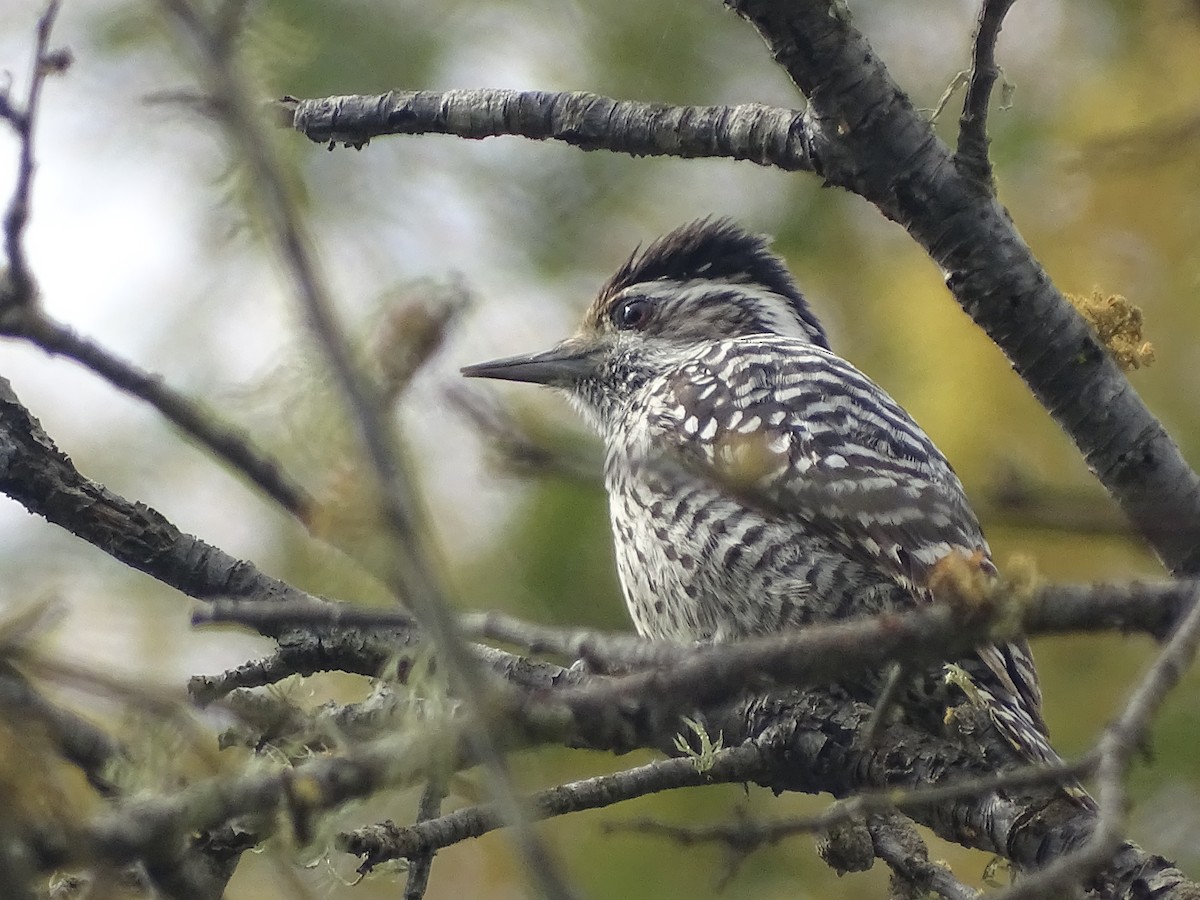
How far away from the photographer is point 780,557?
4035 mm

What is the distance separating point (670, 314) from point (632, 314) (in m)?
0.15

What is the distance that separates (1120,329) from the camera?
3.24 metres

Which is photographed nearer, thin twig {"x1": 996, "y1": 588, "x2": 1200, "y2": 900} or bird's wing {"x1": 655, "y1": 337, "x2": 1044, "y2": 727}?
thin twig {"x1": 996, "y1": 588, "x2": 1200, "y2": 900}

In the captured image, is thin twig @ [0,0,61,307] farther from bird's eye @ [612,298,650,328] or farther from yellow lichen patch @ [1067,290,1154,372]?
bird's eye @ [612,298,650,328]

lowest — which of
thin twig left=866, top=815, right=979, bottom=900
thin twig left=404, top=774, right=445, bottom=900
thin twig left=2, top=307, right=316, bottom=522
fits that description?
thin twig left=866, top=815, right=979, bottom=900

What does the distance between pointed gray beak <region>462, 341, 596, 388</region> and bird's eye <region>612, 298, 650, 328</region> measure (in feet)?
0.75

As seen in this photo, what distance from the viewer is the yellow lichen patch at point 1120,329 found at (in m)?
3.23

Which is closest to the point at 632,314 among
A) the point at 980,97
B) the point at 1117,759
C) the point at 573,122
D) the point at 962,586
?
the point at 573,122

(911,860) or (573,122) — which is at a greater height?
(573,122)

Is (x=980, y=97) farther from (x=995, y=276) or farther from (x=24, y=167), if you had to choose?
(x=24, y=167)

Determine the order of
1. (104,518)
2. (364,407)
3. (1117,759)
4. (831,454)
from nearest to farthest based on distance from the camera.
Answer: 1. (364,407)
2. (1117,759)
3. (104,518)
4. (831,454)

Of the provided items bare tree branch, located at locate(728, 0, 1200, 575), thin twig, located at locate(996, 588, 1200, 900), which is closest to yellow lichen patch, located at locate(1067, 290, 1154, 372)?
bare tree branch, located at locate(728, 0, 1200, 575)

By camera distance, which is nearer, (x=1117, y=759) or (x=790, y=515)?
(x=1117, y=759)

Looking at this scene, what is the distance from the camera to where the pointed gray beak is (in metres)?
5.48
